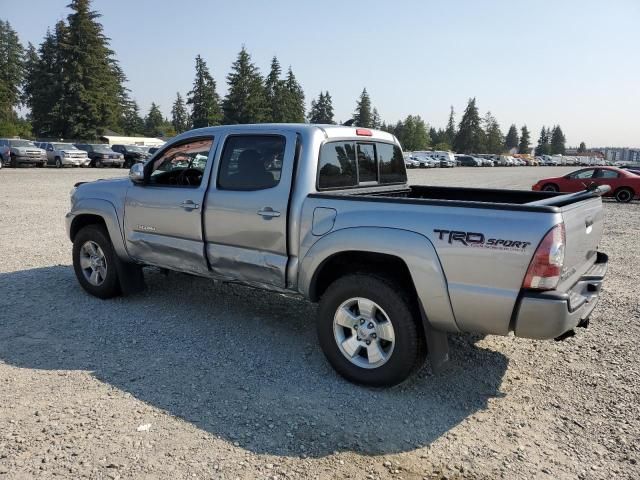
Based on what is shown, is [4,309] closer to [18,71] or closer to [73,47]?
[73,47]

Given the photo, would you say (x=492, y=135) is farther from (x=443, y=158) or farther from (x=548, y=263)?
(x=548, y=263)

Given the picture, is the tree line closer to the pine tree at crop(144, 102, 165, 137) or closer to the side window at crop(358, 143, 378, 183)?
the pine tree at crop(144, 102, 165, 137)

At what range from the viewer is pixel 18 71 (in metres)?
83.6

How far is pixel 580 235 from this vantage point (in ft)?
A: 11.7

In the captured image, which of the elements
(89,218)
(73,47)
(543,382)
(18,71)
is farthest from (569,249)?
(18,71)

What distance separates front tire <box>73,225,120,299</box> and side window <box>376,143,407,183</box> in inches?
124

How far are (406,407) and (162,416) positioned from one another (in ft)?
5.59

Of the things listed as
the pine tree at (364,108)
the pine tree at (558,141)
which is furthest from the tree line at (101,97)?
the pine tree at (558,141)

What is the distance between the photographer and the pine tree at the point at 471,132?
110m

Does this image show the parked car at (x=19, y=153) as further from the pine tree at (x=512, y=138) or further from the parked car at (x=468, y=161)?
the pine tree at (x=512, y=138)

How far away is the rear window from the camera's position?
4406mm

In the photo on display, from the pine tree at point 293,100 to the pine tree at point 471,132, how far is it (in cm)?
3722

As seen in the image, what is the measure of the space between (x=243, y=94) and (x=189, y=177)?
2990 inches

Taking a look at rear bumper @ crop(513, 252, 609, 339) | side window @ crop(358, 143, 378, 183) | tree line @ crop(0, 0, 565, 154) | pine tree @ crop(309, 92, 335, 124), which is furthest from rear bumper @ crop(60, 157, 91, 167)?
pine tree @ crop(309, 92, 335, 124)
